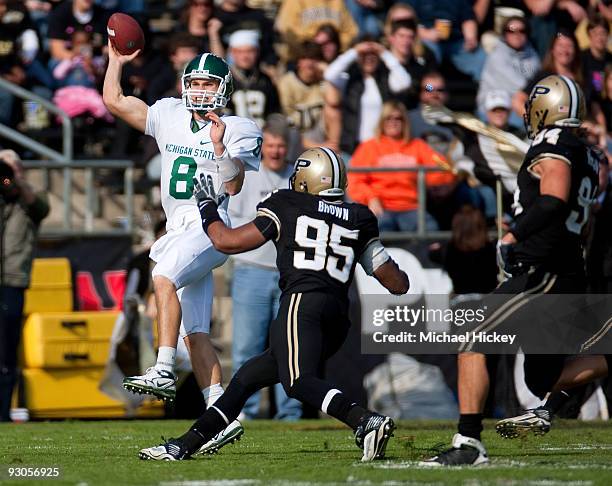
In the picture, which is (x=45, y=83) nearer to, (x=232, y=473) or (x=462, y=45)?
(x=462, y=45)

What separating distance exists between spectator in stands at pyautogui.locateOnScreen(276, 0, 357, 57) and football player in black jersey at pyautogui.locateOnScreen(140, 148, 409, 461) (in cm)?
762

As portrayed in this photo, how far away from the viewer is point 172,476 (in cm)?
584

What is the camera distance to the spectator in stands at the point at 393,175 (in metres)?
11.8

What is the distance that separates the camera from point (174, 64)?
13188 mm

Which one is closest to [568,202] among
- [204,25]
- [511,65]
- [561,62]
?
[561,62]

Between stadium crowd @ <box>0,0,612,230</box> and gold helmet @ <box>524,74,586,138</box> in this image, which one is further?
stadium crowd @ <box>0,0,612,230</box>

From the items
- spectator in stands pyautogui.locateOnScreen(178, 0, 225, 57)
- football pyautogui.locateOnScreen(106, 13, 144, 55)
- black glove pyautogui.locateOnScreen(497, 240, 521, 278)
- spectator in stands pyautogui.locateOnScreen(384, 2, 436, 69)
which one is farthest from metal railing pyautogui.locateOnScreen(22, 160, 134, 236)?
black glove pyautogui.locateOnScreen(497, 240, 521, 278)

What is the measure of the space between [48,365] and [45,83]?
379 cm

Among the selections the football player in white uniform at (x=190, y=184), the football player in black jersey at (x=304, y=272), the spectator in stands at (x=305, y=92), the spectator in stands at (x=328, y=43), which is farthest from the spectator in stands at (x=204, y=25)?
the football player in black jersey at (x=304, y=272)

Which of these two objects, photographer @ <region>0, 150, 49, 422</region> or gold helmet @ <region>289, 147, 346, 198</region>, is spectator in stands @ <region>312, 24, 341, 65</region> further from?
gold helmet @ <region>289, 147, 346, 198</region>

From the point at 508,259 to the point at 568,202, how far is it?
0.42 meters

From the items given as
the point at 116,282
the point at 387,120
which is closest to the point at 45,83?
the point at 116,282

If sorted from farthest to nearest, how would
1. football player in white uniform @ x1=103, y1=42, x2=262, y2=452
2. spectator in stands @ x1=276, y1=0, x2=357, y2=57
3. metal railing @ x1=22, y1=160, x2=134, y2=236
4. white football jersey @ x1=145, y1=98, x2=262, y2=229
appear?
spectator in stands @ x1=276, y1=0, x2=357, y2=57 → metal railing @ x1=22, y1=160, x2=134, y2=236 → white football jersey @ x1=145, y1=98, x2=262, y2=229 → football player in white uniform @ x1=103, y1=42, x2=262, y2=452

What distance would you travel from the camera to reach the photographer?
35.2ft
